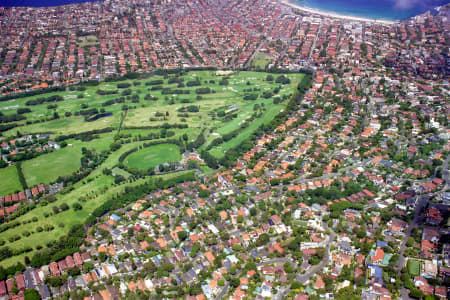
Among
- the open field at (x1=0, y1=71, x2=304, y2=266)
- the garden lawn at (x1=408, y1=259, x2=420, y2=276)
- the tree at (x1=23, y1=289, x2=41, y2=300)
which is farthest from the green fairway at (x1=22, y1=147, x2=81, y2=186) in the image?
the garden lawn at (x1=408, y1=259, x2=420, y2=276)

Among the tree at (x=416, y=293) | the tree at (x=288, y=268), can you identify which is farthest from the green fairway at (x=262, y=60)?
the tree at (x=416, y=293)

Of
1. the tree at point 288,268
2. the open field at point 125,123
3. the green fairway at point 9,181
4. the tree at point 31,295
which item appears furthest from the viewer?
the green fairway at point 9,181

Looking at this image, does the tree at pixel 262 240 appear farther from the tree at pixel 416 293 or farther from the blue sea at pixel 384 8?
the blue sea at pixel 384 8

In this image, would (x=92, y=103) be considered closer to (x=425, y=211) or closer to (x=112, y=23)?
(x=112, y=23)

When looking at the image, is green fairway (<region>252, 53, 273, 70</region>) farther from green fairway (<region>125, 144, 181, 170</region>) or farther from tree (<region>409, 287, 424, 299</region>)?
tree (<region>409, 287, 424, 299</region>)

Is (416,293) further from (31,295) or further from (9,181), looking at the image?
(9,181)

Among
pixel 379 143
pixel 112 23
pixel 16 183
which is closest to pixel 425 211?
pixel 379 143
